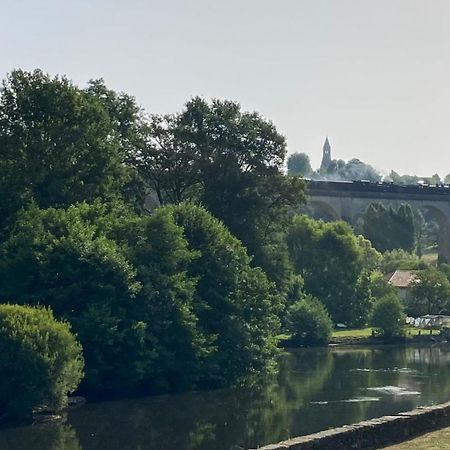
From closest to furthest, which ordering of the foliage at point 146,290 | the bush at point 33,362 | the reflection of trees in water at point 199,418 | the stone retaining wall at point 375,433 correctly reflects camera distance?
the stone retaining wall at point 375,433 < the reflection of trees in water at point 199,418 < the bush at point 33,362 < the foliage at point 146,290

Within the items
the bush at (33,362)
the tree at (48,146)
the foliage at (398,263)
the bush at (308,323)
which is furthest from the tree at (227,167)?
the foliage at (398,263)

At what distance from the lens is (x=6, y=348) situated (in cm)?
4294

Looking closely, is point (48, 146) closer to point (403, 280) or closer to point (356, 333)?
point (356, 333)

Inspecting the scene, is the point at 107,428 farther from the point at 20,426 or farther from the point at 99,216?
the point at 99,216

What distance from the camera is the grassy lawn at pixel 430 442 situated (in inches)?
981

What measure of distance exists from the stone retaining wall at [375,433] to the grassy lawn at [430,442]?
1.35 feet

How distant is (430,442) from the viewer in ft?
84.3

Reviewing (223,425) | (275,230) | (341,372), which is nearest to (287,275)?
(275,230)

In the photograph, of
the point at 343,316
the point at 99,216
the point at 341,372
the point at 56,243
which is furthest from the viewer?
the point at 343,316

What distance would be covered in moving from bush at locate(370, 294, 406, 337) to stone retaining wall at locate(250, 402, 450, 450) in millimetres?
59493

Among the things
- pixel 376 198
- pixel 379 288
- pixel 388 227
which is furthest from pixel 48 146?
pixel 388 227

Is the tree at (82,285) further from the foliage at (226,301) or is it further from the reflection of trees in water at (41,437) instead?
the reflection of trees in water at (41,437)

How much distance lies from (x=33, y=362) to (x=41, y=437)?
14.3ft

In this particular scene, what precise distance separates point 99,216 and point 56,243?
481 centimetres
